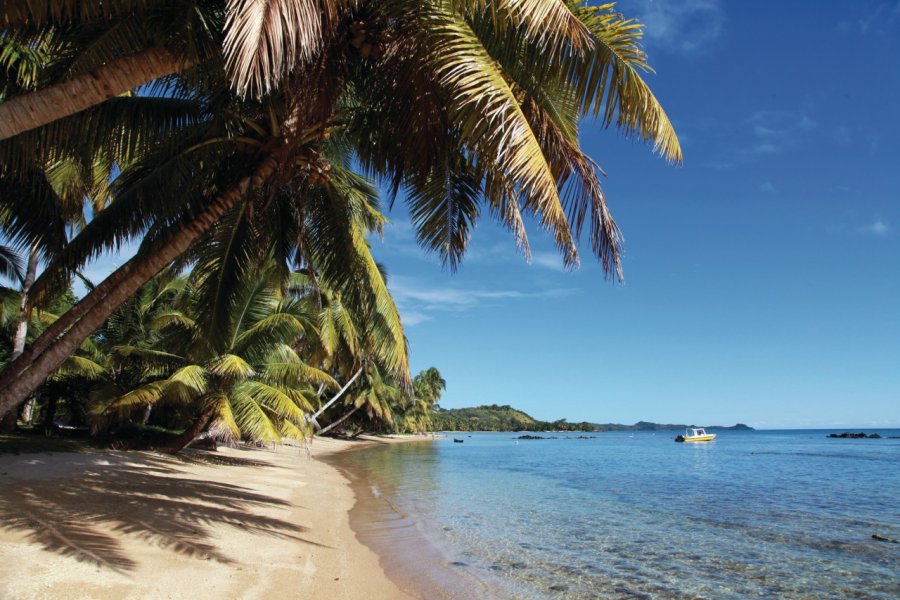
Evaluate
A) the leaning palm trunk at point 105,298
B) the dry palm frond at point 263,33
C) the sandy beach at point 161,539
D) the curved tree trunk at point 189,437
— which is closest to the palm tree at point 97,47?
the dry palm frond at point 263,33

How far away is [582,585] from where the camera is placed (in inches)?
268

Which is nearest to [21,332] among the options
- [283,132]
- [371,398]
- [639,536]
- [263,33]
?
[283,132]

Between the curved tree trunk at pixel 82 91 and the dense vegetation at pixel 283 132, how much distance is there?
0.01 metres

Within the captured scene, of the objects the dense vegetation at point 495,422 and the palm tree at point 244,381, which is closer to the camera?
the palm tree at point 244,381

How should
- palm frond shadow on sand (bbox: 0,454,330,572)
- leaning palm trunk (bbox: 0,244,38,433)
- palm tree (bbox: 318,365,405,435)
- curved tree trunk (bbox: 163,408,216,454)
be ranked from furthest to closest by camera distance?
palm tree (bbox: 318,365,405,435) → curved tree trunk (bbox: 163,408,216,454) → leaning palm trunk (bbox: 0,244,38,433) → palm frond shadow on sand (bbox: 0,454,330,572)

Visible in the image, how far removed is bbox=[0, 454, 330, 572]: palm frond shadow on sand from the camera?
5.32m

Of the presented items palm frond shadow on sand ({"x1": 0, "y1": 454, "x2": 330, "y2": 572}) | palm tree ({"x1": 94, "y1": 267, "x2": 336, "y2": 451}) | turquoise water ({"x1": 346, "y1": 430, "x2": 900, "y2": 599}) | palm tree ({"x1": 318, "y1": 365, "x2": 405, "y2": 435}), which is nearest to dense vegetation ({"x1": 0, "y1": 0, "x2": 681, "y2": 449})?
palm frond shadow on sand ({"x1": 0, "y1": 454, "x2": 330, "y2": 572})

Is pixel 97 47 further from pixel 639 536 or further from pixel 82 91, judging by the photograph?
pixel 639 536

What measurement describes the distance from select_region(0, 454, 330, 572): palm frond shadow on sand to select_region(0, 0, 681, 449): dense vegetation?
154cm

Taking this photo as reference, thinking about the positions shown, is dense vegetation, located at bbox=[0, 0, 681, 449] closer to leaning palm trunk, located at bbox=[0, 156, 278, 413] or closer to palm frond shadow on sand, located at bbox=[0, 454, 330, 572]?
leaning palm trunk, located at bbox=[0, 156, 278, 413]

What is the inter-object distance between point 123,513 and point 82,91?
488cm

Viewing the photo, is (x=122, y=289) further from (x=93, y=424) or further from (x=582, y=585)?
(x=93, y=424)

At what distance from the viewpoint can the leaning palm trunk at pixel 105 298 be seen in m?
6.38

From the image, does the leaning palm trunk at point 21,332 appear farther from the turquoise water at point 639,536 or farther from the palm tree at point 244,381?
the turquoise water at point 639,536
